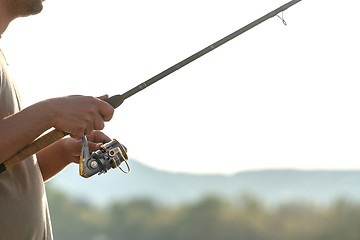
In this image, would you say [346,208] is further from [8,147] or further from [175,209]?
[8,147]

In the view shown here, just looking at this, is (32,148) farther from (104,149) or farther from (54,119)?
(104,149)

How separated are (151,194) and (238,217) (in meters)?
3.82

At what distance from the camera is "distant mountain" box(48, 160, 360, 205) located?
18062 millimetres

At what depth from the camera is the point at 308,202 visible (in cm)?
1839

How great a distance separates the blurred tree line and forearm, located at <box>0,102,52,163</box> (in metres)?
13.5

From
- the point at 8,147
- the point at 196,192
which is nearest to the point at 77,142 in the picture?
the point at 8,147

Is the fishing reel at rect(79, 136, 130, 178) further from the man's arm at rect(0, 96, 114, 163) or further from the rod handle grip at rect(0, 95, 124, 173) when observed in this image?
the man's arm at rect(0, 96, 114, 163)

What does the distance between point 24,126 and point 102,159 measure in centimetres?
30

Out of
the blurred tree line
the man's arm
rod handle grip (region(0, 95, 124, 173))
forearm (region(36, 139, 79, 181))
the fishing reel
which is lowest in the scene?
the blurred tree line

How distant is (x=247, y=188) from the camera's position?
18.2m

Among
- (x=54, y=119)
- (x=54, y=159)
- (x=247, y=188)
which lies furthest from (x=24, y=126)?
(x=247, y=188)

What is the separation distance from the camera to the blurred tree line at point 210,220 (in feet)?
58.0

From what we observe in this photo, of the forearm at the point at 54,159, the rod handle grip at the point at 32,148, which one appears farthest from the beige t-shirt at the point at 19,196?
the forearm at the point at 54,159

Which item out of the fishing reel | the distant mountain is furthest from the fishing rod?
the distant mountain
